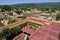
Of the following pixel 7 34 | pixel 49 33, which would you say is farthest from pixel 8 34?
pixel 49 33

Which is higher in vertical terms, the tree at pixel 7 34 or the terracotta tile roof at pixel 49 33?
the terracotta tile roof at pixel 49 33

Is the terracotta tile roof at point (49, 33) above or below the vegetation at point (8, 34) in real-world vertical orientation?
above

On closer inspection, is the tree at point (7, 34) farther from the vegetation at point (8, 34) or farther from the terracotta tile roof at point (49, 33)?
the terracotta tile roof at point (49, 33)

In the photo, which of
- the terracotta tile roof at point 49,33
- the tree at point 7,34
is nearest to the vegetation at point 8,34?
the tree at point 7,34

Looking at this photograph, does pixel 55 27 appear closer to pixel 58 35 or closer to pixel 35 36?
pixel 58 35

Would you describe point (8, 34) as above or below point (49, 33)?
below

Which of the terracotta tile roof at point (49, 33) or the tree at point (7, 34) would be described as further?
the tree at point (7, 34)

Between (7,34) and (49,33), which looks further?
(7,34)

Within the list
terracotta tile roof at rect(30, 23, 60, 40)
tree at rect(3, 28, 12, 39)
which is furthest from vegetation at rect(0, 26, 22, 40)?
terracotta tile roof at rect(30, 23, 60, 40)

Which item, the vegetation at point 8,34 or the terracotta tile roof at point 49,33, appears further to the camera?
the vegetation at point 8,34

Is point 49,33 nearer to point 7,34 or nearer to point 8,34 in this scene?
point 8,34

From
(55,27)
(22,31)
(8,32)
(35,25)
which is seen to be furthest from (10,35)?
(55,27)
